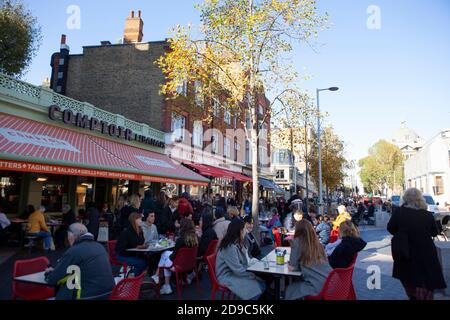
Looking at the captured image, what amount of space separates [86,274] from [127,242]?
2.70m

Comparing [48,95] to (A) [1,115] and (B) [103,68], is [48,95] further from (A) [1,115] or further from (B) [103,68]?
(B) [103,68]

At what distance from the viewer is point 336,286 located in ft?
14.5

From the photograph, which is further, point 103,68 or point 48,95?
point 103,68

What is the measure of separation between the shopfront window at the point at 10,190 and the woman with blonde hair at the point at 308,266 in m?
12.4

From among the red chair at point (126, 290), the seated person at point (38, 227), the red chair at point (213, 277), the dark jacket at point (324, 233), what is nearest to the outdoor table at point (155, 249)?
the red chair at point (213, 277)

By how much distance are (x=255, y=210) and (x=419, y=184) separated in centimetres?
4239

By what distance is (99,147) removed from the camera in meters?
14.0

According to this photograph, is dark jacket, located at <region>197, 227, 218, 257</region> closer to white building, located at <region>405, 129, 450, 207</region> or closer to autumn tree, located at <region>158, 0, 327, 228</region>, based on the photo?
autumn tree, located at <region>158, 0, 327, 228</region>

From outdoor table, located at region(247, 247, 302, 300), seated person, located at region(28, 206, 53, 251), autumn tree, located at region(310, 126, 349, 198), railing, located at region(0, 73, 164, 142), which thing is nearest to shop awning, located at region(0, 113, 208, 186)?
railing, located at region(0, 73, 164, 142)

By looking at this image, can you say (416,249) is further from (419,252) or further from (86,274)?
(86,274)

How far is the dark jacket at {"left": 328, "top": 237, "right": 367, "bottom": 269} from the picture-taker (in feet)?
17.8

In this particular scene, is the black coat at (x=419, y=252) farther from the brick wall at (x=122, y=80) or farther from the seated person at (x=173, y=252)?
the brick wall at (x=122, y=80)

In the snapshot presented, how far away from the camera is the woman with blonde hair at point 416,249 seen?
14.5 feet
